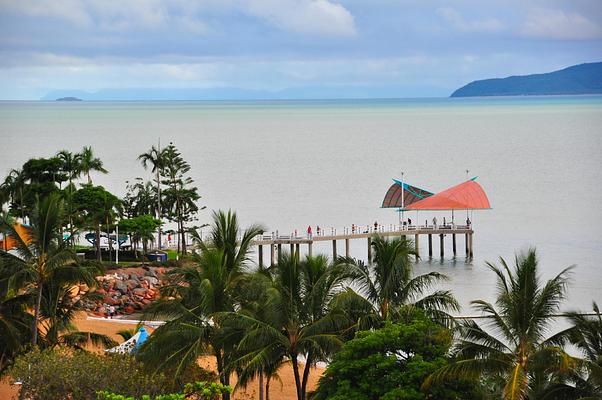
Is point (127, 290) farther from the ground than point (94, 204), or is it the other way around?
point (94, 204)

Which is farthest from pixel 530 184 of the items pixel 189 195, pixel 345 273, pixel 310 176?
pixel 345 273

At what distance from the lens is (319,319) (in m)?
24.1

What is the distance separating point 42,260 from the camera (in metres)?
25.5

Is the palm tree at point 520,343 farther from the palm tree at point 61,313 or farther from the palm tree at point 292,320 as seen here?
the palm tree at point 61,313

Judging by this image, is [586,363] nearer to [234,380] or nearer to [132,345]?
[132,345]

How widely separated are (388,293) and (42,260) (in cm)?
864

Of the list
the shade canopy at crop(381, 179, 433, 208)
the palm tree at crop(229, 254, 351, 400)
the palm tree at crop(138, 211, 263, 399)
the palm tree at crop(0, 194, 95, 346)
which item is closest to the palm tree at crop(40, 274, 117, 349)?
the palm tree at crop(0, 194, 95, 346)

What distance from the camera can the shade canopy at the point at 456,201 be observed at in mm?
70250

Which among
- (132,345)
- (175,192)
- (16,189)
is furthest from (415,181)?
(132,345)

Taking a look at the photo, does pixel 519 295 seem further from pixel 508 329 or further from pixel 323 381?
pixel 323 381

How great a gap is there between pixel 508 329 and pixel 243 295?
7018 mm

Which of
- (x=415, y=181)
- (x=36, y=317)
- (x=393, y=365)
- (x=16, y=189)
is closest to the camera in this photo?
(x=393, y=365)

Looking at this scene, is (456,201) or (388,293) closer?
(388,293)

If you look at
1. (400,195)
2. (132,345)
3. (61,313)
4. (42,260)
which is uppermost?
(42,260)
